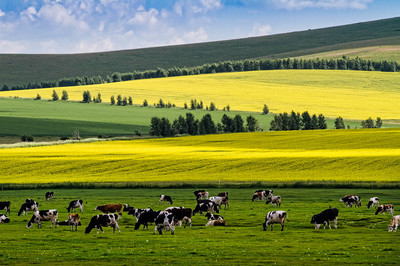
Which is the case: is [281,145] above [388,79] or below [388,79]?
below

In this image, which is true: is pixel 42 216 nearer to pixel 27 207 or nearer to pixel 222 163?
pixel 27 207

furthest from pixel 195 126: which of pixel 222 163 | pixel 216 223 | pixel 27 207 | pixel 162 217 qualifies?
pixel 162 217

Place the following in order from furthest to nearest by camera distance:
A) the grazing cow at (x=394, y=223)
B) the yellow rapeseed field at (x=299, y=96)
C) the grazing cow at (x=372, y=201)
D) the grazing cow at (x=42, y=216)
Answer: the yellow rapeseed field at (x=299, y=96), the grazing cow at (x=372, y=201), the grazing cow at (x=42, y=216), the grazing cow at (x=394, y=223)

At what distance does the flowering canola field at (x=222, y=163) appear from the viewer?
58.4m

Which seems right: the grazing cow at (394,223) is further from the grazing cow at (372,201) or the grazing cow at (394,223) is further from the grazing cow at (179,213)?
the grazing cow at (372,201)

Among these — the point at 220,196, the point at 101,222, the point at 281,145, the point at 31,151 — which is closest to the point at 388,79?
the point at 281,145

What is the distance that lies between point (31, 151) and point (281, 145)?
29.9 m

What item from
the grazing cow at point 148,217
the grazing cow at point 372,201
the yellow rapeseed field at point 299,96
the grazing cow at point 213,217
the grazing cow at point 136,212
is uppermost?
the yellow rapeseed field at point 299,96

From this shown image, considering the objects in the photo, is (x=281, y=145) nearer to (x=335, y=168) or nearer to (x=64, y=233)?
(x=335, y=168)

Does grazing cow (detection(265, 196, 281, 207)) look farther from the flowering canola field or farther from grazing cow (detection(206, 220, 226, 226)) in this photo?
the flowering canola field

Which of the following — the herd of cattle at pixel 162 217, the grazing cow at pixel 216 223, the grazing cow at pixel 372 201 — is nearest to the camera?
the herd of cattle at pixel 162 217

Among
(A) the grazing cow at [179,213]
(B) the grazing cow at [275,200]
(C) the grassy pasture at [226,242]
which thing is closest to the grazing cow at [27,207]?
(C) the grassy pasture at [226,242]

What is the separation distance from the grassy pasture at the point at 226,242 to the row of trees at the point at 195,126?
2936 inches

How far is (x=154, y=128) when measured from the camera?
116125 millimetres
